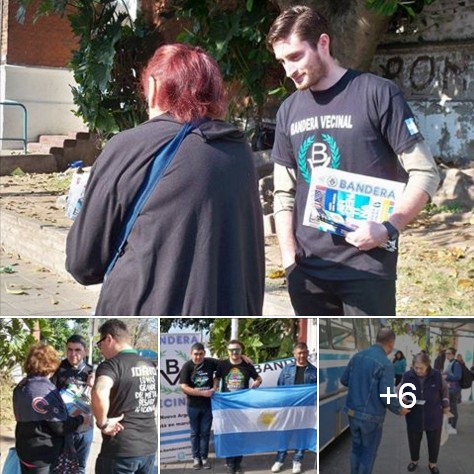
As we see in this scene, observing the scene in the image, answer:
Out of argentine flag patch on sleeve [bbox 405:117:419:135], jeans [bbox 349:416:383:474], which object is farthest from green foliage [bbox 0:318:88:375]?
argentine flag patch on sleeve [bbox 405:117:419:135]

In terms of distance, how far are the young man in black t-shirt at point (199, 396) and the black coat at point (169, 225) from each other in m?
0.31

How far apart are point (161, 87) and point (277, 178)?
0.90 meters

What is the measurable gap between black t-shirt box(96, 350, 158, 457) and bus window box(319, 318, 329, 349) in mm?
504

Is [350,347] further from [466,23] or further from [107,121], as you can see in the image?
[107,121]

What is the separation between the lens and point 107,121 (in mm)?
13055

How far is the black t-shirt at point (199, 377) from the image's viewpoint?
2480mm

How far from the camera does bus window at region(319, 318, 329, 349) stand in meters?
2.49

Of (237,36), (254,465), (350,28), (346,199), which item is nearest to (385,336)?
(254,465)

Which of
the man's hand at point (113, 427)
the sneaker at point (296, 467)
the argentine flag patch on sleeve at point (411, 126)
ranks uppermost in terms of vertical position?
the argentine flag patch on sleeve at point (411, 126)

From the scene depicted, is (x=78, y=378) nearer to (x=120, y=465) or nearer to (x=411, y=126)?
(x=120, y=465)

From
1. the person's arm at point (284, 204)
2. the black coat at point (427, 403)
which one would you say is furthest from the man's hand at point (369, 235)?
the black coat at point (427, 403)

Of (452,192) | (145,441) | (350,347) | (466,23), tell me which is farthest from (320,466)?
(466,23)

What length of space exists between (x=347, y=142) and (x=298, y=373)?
105cm

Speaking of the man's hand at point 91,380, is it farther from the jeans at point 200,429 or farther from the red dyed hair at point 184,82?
the red dyed hair at point 184,82
